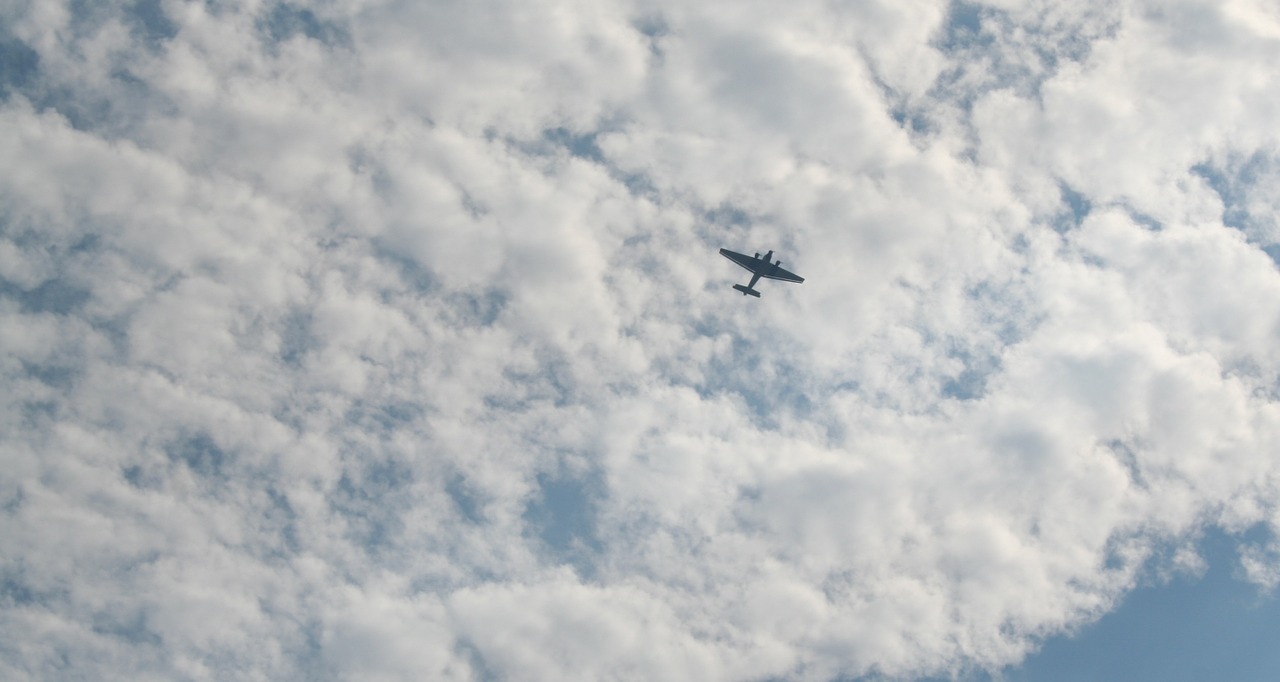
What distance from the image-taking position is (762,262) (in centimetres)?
19112
